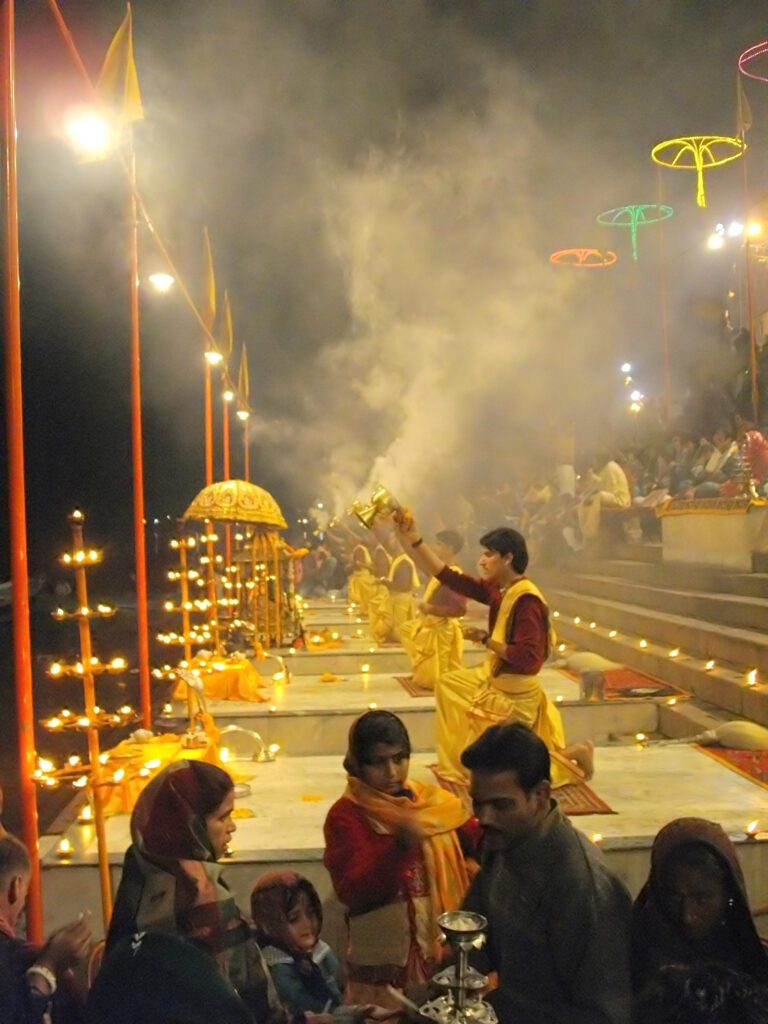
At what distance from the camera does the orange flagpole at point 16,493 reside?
14.1 ft

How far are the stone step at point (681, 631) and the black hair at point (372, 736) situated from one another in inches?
227

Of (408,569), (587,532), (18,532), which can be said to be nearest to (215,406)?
(587,532)

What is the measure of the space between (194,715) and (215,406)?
23.2 m

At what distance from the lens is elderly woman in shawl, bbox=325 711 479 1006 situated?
3.32 m

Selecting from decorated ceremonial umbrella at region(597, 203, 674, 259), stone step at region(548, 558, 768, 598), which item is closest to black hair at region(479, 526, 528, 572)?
stone step at region(548, 558, 768, 598)

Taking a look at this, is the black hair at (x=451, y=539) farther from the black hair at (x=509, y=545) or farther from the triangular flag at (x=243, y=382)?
the triangular flag at (x=243, y=382)

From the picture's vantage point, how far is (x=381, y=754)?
339cm

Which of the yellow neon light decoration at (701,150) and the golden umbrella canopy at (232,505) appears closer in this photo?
the golden umbrella canopy at (232,505)

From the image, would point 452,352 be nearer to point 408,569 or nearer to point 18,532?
point 408,569

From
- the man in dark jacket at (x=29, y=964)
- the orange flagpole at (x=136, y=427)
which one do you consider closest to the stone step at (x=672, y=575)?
the orange flagpole at (x=136, y=427)

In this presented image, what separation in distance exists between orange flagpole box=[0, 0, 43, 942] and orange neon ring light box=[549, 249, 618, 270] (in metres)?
20.0

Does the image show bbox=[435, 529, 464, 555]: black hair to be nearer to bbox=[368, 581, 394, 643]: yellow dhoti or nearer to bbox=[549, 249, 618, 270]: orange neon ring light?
bbox=[368, 581, 394, 643]: yellow dhoti

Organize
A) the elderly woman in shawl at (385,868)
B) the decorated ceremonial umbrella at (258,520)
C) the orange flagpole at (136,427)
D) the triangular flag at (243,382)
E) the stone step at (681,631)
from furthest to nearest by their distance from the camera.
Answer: the triangular flag at (243,382) → the decorated ceremonial umbrella at (258,520) → the stone step at (681,631) → the orange flagpole at (136,427) → the elderly woman in shawl at (385,868)

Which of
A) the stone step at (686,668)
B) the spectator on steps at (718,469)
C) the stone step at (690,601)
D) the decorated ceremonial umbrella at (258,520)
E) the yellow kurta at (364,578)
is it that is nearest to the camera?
the stone step at (686,668)
